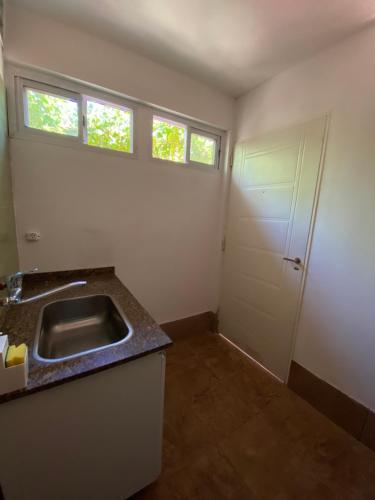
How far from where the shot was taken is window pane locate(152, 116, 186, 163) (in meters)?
1.90

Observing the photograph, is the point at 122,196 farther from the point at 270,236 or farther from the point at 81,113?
the point at 270,236

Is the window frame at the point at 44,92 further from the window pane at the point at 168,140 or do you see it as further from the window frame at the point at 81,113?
the window pane at the point at 168,140

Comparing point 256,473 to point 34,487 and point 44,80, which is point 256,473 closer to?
point 34,487

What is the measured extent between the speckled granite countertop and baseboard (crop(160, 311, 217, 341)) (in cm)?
95

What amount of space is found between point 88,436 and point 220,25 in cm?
222

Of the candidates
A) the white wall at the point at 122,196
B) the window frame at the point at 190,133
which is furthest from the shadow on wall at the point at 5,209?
the window frame at the point at 190,133

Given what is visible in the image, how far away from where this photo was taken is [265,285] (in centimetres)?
192

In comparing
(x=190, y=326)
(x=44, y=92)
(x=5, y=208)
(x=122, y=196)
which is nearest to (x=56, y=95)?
(x=44, y=92)

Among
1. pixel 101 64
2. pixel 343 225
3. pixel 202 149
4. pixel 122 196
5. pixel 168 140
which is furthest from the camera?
pixel 202 149

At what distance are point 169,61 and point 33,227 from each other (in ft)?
5.35

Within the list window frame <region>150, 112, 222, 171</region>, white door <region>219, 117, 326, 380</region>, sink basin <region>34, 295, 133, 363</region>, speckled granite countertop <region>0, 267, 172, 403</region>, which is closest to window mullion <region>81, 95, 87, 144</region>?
window frame <region>150, 112, 222, 171</region>

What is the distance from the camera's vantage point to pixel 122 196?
1.78 metres

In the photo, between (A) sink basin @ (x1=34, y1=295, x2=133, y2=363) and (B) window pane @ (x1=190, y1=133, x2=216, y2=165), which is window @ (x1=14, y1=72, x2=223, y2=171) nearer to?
(B) window pane @ (x1=190, y1=133, x2=216, y2=165)

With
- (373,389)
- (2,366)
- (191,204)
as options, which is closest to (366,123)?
(191,204)
